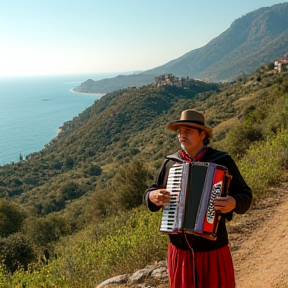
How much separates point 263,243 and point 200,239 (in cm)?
320

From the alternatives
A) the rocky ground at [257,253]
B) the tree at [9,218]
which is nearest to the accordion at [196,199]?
the rocky ground at [257,253]

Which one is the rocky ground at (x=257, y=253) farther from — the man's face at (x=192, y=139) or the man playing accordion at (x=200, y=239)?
the man's face at (x=192, y=139)

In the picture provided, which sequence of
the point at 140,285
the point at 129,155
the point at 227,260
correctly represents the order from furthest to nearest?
1. the point at 129,155
2. the point at 140,285
3. the point at 227,260

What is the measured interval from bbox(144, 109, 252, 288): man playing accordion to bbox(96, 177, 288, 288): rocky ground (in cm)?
192

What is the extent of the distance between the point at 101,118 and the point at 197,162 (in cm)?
8810

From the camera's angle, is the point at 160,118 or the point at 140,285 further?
the point at 160,118

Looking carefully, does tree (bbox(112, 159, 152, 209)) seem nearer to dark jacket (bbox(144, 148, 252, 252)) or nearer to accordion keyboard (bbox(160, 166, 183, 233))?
dark jacket (bbox(144, 148, 252, 252))

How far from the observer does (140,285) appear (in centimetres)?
407

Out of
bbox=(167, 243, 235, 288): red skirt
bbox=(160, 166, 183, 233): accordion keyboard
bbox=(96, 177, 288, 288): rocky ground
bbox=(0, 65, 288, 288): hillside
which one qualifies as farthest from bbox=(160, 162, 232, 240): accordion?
bbox=(0, 65, 288, 288): hillside

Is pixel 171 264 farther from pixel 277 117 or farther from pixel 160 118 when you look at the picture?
pixel 160 118

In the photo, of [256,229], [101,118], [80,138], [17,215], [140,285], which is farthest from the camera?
[101,118]

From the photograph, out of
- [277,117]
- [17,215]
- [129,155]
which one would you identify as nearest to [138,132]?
[129,155]

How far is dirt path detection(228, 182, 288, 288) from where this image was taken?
3.97 meters

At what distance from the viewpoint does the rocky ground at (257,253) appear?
3.99 meters
